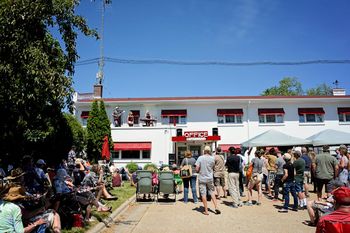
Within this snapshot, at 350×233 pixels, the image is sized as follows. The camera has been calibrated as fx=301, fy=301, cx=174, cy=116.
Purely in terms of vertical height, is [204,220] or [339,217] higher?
[339,217]

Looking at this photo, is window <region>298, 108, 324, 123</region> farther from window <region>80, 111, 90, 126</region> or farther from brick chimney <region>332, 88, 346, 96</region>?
window <region>80, 111, 90, 126</region>

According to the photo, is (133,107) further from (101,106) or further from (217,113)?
(217,113)

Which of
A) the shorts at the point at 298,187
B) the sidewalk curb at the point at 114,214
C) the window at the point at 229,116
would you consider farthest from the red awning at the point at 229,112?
the shorts at the point at 298,187

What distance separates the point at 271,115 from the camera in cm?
2747

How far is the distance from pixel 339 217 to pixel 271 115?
25766 millimetres

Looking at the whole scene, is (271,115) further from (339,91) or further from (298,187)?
(298,187)

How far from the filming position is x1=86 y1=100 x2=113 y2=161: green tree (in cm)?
2450

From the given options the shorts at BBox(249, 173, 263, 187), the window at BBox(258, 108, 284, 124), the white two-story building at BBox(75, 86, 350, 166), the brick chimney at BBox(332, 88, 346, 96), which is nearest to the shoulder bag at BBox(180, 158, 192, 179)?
the shorts at BBox(249, 173, 263, 187)

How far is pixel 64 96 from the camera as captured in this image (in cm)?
569

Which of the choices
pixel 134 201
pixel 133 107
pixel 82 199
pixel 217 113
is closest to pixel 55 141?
pixel 134 201

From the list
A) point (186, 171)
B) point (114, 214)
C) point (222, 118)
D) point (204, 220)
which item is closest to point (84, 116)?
point (222, 118)

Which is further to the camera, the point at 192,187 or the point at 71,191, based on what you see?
the point at 192,187

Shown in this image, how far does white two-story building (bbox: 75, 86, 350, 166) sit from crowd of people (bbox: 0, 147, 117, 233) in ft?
54.5

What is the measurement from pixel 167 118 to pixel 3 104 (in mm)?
21322
